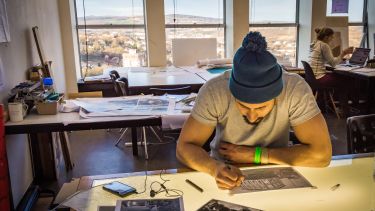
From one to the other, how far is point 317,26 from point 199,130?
15.8ft

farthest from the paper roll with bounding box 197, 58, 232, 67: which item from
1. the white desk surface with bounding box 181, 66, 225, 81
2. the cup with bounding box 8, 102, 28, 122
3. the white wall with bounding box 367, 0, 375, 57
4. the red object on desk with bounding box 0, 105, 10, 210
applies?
the red object on desk with bounding box 0, 105, 10, 210

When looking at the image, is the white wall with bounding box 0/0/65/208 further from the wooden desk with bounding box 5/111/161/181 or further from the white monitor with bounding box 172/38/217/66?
the white monitor with bounding box 172/38/217/66

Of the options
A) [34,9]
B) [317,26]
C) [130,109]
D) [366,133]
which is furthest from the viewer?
[317,26]

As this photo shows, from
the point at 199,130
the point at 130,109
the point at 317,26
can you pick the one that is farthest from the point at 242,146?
the point at 317,26

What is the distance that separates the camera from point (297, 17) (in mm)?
5938

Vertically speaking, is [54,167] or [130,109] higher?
[130,109]

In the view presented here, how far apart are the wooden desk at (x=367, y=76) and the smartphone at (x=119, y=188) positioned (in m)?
3.80

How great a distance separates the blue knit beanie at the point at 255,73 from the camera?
1273 mm

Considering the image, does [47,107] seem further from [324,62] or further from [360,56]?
[360,56]

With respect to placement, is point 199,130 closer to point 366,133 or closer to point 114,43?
point 366,133

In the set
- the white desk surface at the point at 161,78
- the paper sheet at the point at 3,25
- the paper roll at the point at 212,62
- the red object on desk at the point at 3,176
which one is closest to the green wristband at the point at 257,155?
the red object on desk at the point at 3,176

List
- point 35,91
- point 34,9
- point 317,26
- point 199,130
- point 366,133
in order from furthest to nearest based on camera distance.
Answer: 1. point 317,26
2. point 34,9
3. point 35,91
4. point 366,133
5. point 199,130

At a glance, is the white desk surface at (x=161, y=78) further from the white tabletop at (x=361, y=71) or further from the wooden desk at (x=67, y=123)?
the white tabletop at (x=361, y=71)

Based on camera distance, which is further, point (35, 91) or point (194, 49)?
point (194, 49)
